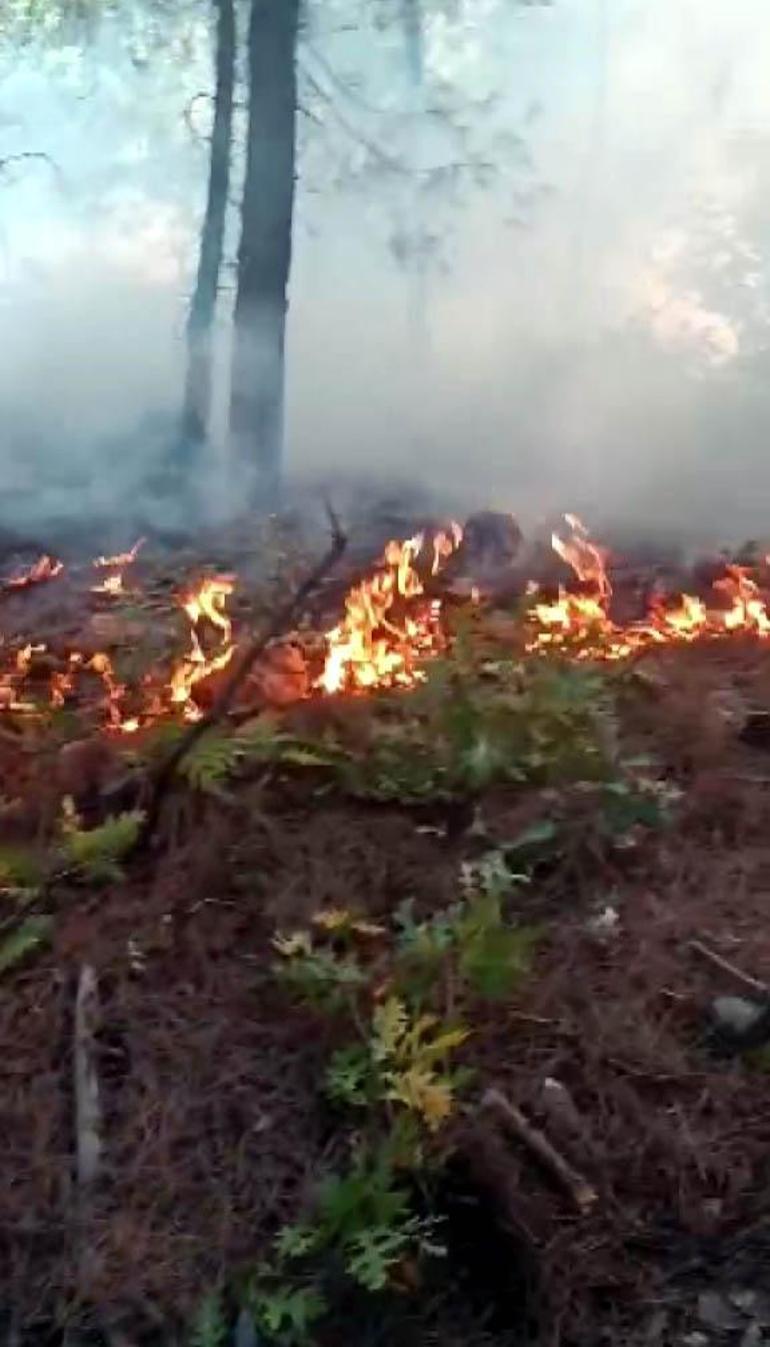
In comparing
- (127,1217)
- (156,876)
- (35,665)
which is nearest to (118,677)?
(35,665)

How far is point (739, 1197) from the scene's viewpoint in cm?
371

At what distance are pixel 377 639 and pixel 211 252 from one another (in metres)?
4.73

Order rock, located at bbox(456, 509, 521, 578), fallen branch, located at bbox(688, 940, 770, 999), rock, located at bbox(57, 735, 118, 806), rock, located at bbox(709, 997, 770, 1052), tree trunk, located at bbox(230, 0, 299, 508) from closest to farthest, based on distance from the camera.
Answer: rock, located at bbox(709, 997, 770, 1052) → fallen branch, located at bbox(688, 940, 770, 999) → rock, located at bbox(57, 735, 118, 806) → rock, located at bbox(456, 509, 521, 578) → tree trunk, located at bbox(230, 0, 299, 508)

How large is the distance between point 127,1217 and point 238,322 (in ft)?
22.6

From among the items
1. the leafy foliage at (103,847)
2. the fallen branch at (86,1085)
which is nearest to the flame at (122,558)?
the leafy foliage at (103,847)

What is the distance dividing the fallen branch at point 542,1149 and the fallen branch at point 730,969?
66cm

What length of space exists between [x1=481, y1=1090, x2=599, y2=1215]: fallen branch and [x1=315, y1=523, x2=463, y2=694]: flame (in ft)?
5.84

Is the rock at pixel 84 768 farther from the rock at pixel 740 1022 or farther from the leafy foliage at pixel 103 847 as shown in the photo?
the rock at pixel 740 1022

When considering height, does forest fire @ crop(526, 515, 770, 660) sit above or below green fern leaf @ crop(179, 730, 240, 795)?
below

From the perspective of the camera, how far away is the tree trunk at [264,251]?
973 cm

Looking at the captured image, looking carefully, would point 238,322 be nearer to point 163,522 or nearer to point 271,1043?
point 163,522

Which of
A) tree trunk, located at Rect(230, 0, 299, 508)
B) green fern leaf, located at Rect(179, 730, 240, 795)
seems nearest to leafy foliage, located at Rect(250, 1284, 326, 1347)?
green fern leaf, located at Rect(179, 730, 240, 795)

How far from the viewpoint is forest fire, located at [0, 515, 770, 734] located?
5461 mm

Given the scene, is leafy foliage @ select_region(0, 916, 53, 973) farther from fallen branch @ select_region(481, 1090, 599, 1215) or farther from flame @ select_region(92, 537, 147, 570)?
flame @ select_region(92, 537, 147, 570)
